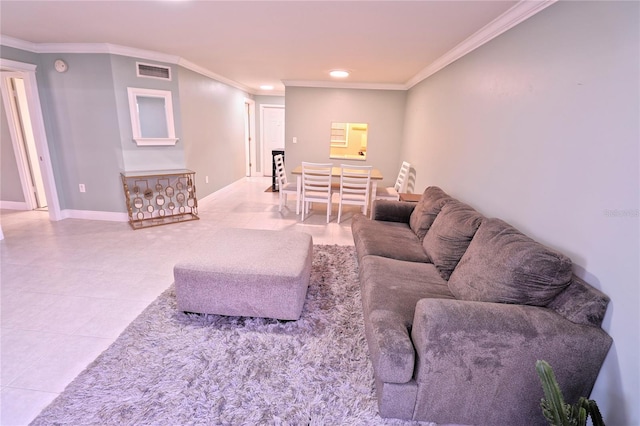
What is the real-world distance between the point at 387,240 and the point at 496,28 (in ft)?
6.30

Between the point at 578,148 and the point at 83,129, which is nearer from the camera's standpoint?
the point at 578,148

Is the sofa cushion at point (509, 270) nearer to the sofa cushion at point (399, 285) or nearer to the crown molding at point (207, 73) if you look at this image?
the sofa cushion at point (399, 285)

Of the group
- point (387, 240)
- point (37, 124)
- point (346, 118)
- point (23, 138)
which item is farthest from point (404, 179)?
point (23, 138)

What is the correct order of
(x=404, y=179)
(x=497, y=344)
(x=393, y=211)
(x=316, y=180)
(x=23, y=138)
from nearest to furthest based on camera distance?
1. (x=497, y=344)
2. (x=393, y=211)
3. (x=23, y=138)
4. (x=316, y=180)
5. (x=404, y=179)

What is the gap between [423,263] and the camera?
7.88ft

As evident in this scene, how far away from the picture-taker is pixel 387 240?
2742mm

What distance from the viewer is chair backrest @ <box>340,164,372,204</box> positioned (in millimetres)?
4434

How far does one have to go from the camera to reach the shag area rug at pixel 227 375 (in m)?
1.50

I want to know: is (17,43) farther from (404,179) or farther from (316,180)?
(404,179)

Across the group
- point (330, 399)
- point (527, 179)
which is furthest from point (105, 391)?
point (527, 179)

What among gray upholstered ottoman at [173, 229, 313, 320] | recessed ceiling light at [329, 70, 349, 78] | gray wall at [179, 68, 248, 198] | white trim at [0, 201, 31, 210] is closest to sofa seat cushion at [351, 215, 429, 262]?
gray upholstered ottoman at [173, 229, 313, 320]

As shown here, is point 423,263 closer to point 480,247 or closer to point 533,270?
point 480,247

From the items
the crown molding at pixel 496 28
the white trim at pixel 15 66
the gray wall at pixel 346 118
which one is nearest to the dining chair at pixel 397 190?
the gray wall at pixel 346 118

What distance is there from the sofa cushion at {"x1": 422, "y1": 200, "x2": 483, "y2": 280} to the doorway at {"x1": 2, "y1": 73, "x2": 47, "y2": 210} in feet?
17.5
